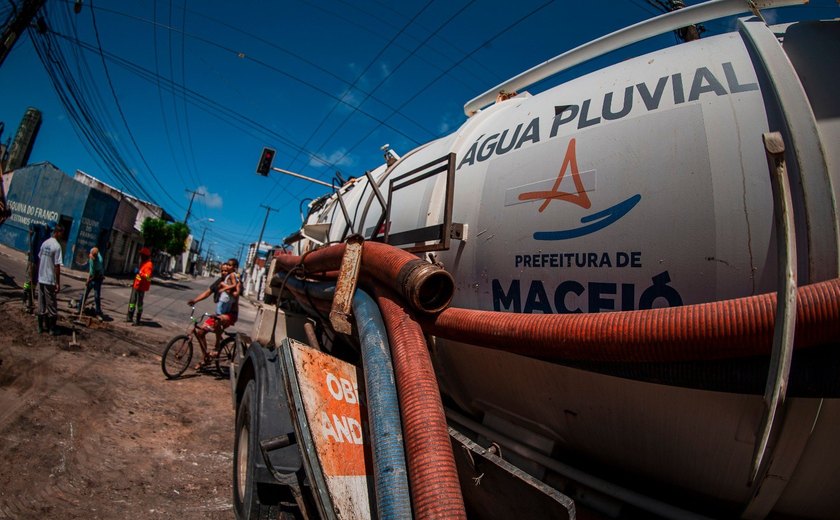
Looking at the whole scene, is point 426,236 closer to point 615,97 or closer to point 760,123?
point 615,97

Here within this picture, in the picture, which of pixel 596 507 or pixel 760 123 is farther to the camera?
pixel 596 507

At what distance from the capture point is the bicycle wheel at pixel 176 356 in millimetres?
5678

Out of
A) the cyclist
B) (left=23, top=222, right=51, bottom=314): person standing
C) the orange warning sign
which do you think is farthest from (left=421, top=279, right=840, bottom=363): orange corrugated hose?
(left=23, top=222, right=51, bottom=314): person standing

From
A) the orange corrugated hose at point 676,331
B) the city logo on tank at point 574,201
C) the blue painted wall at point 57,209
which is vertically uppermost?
the blue painted wall at point 57,209

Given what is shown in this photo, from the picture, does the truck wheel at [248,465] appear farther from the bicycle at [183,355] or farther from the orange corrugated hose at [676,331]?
the bicycle at [183,355]

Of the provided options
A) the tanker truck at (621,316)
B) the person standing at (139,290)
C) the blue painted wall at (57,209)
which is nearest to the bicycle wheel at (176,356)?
the person standing at (139,290)

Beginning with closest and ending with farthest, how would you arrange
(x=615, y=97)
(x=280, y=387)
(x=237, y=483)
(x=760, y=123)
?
(x=760, y=123) < (x=615, y=97) < (x=280, y=387) < (x=237, y=483)

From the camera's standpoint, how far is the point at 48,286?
6094 mm

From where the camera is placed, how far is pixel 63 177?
21344 millimetres

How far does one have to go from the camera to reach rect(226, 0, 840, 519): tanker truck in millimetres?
1034

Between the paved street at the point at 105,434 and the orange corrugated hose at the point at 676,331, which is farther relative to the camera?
the paved street at the point at 105,434

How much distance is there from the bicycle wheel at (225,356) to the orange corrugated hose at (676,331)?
246 inches

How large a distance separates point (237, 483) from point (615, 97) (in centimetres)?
344

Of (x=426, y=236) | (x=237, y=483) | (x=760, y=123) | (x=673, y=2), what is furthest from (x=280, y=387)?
(x=673, y=2)
